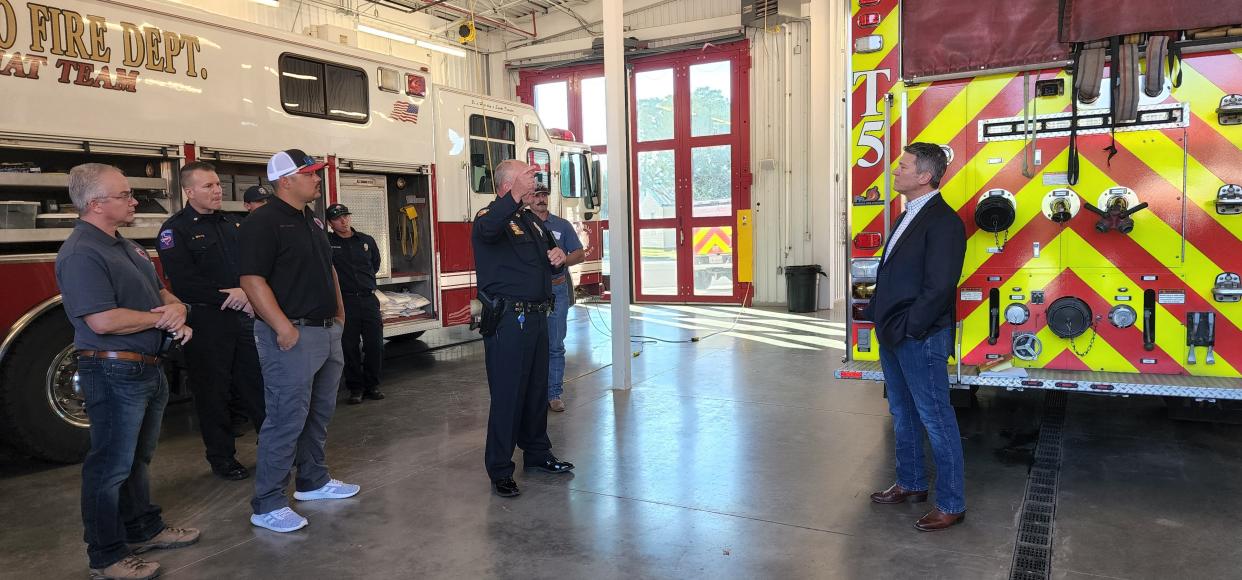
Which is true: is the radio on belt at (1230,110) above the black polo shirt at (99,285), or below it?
above

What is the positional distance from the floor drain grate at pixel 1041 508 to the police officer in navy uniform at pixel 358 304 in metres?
5.33

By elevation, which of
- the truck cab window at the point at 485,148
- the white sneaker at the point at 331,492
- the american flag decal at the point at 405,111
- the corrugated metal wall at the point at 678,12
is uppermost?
the corrugated metal wall at the point at 678,12

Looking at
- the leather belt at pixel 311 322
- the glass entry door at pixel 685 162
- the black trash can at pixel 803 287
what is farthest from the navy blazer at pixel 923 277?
the glass entry door at pixel 685 162

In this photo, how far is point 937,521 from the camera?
3.84 metres

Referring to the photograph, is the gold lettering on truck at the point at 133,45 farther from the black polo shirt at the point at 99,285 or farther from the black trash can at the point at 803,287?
the black trash can at the point at 803,287

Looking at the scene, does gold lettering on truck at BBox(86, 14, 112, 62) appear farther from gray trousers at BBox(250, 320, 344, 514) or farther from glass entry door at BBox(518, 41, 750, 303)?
glass entry door at BBox(518, 41, 750, 303)

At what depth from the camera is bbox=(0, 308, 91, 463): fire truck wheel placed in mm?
5109

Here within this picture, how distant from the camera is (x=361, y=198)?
26.2 feet

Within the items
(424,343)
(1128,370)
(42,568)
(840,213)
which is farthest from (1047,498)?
(840,213)

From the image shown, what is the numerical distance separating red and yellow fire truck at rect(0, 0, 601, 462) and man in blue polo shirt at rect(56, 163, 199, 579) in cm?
224

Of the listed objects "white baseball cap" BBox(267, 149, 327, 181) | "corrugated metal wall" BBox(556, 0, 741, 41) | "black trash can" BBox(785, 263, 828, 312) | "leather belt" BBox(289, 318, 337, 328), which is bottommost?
"black trash can" BBox(785, 263, 828, 312)

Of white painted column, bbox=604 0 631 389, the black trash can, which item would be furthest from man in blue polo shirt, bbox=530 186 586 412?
the black trash can

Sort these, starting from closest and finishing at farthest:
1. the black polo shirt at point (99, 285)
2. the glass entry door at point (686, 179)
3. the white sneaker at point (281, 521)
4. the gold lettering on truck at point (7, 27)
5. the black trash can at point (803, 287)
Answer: the black polo shirt at point (99, 285) → the white sneaker at point (281, 521) → the gold lettering on truck at point (7, 27) → the black trash can at point (803, 287) → the glass entry door at point (686, 179)

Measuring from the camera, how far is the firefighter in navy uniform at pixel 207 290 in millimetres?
5012
